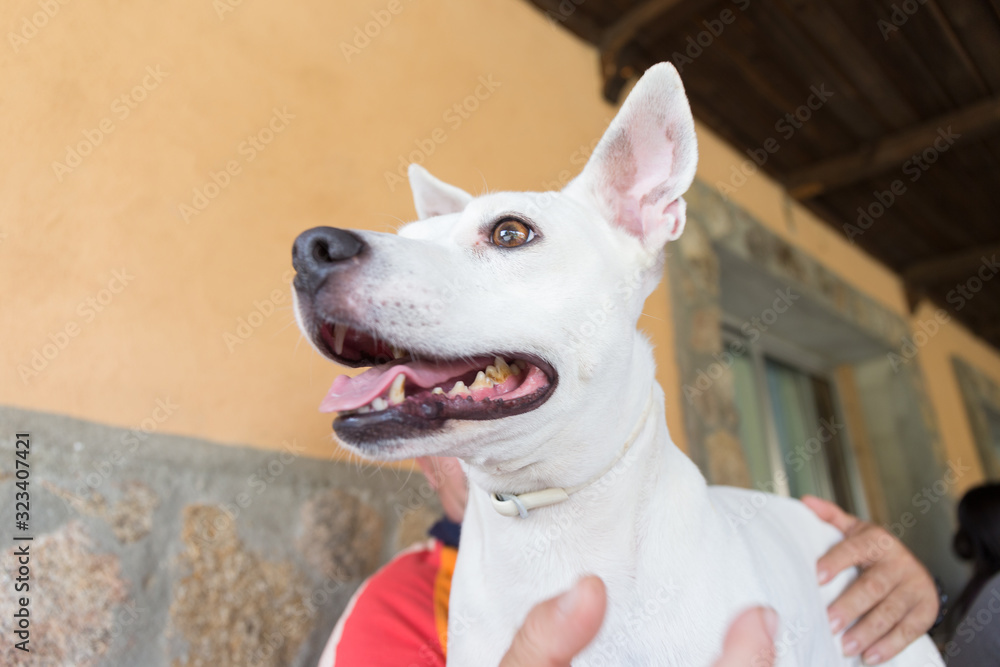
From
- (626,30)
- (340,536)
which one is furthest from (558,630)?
(626,30)

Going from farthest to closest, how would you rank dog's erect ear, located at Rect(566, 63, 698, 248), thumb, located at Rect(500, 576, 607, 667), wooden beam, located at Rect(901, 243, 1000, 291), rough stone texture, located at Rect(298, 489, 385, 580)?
1. wooden beam, located at Rect(901, 243, 1000, 291)
2. rough stone texture, located at Rect(298, 489, 385, 580)
3. dog's erect ear, located at Rect(566, 63, 698, 248)
4. thumb, located at Rect(500, 576, 607, 667)

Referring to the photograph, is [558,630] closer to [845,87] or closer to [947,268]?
[845,87]

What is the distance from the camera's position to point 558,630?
0.82 m

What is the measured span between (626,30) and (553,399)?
266 cm

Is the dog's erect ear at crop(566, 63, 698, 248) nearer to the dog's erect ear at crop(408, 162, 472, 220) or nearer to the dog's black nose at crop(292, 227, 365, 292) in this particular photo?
the dog's erect ear at crop(408, 162, 472, 220)

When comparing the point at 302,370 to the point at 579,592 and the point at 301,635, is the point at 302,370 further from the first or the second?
the point at 579,592

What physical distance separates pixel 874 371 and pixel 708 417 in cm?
314

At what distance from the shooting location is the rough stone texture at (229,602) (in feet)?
4.55

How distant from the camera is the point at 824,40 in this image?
3.10 m

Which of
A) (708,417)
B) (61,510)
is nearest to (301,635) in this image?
(61,510)

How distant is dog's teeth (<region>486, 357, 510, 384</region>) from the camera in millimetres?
938

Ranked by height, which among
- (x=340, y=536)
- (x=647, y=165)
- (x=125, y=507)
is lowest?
(x=340, y=536)

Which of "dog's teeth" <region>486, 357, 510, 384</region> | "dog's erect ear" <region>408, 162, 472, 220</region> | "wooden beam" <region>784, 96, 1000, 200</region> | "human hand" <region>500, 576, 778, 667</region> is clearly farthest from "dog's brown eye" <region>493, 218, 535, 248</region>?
"wooden beam" <region>784, 96, 1000, 200</region>

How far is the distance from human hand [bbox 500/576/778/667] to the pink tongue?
0.33 m
